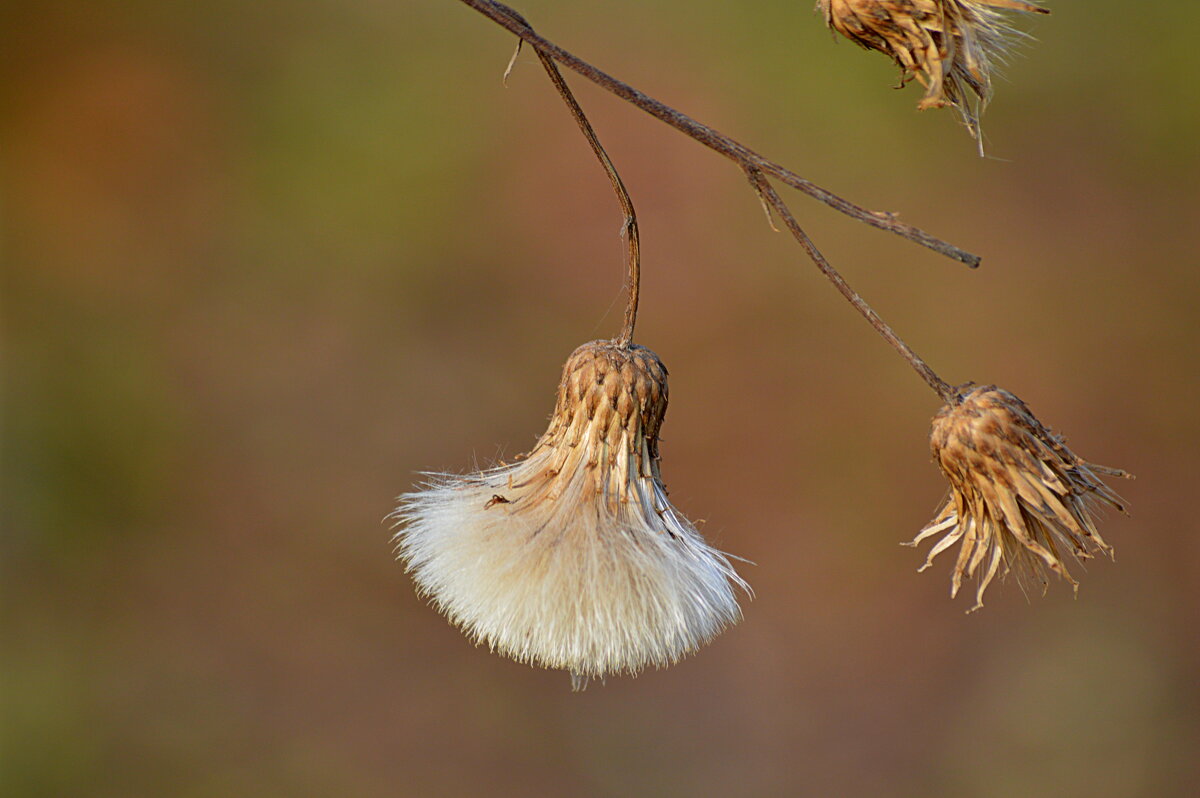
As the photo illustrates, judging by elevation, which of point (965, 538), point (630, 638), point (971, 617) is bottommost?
point (630, 638)

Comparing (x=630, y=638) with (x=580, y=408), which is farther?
(x=580, y=408)

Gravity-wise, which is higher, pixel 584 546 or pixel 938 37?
pixel 938 37

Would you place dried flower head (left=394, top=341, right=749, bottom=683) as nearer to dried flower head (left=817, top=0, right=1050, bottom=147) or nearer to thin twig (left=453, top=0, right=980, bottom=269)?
thin twig (left=453, top=0, right=980, bottom=269)

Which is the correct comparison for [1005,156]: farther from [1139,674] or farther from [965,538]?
[965,538]

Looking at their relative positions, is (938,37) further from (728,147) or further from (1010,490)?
(1010,490)

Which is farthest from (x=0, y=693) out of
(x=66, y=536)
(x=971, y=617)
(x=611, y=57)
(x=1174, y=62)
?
(x=1174, y=62)

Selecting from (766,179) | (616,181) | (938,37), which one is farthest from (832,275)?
(938,37)
